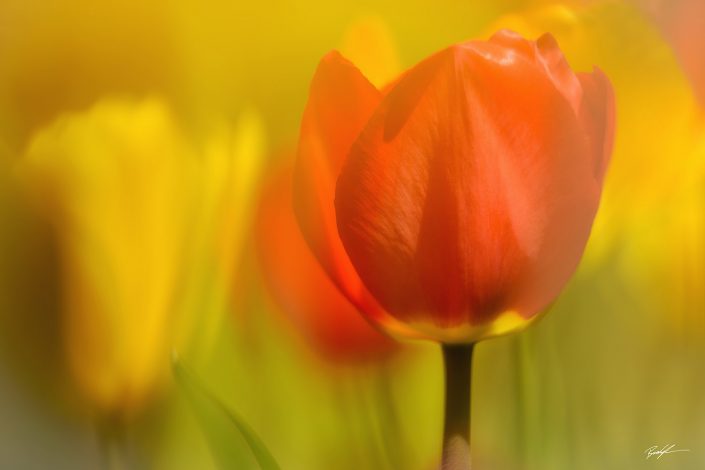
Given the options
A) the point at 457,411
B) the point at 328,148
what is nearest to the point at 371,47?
the point at 328,148

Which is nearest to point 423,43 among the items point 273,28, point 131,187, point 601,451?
point 273,28

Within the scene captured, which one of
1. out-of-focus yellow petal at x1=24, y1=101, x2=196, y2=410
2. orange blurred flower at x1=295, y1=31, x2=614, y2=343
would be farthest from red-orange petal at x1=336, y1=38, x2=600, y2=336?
out-of-focus yellow petal at x1=24, y1=101, x2=196, y2=410

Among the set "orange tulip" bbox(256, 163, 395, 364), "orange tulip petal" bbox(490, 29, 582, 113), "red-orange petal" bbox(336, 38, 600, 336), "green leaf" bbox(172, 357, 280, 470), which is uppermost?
"orange tulip petal" bbox(490, 29, 582, 113)

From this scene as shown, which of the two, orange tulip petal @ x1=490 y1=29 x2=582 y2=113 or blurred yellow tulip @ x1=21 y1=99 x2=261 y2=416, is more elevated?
orange tulip petal @ x1=490 y1=29 x2=582 y2=113

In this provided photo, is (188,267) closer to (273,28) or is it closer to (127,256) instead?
(127,256)

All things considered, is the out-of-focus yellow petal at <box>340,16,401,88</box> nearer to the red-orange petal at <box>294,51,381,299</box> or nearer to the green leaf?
the red-orange petal at <box>294,51,381,299</box>
